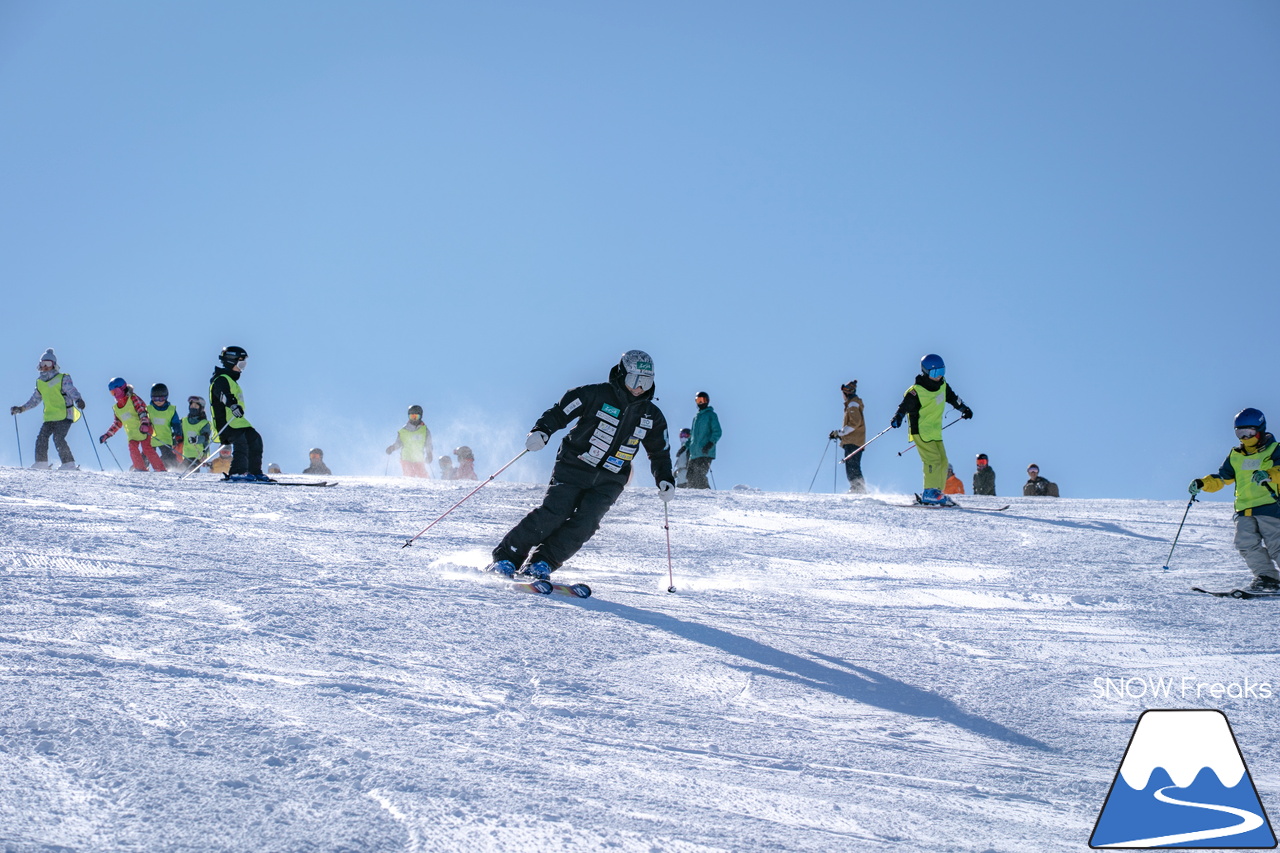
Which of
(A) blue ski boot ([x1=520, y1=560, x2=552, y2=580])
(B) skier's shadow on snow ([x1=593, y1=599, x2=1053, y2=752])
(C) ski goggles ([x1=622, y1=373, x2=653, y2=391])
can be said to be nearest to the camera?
(B) skier's shadow on snow ([x1=593, y1=599, x2=1053, y2=752])

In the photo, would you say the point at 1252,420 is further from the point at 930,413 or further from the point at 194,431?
the point at 194,431

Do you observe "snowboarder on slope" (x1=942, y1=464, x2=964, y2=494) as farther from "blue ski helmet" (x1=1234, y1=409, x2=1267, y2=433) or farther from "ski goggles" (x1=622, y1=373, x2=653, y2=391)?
"ski goggles" (x1=622, y1=373, x2=653, y2=391)

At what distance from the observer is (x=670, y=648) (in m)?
4.81

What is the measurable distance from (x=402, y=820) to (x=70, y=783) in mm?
1043

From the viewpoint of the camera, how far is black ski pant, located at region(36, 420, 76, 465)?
44.3ft

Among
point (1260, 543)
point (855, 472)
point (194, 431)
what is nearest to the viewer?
point (1260, 543)

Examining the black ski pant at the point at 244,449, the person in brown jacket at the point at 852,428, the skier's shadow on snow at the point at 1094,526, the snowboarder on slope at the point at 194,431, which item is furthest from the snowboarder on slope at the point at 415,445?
the skier's shadow on snow at the point at 1094,526

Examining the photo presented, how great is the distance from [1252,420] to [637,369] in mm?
4816

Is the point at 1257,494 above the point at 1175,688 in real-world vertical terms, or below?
above

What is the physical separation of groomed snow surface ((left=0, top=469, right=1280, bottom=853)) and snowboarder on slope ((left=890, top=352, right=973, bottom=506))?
9.74 feet

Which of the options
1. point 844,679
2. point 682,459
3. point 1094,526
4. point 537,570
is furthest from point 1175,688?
point 682,459

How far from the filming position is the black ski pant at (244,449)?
11.5 metres

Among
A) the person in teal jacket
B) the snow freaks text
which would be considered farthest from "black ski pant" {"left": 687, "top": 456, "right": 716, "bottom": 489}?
A: the snow freaks text

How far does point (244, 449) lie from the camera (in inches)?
457
